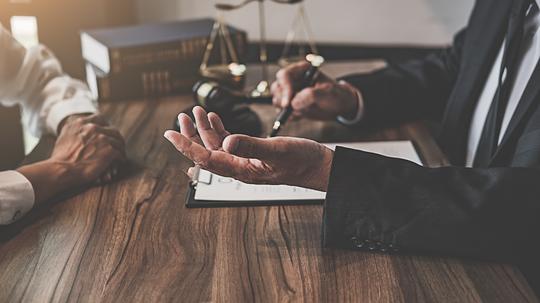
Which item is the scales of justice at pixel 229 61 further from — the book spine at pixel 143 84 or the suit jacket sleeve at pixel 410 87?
the suit jacket sleeve at pixel 410 87

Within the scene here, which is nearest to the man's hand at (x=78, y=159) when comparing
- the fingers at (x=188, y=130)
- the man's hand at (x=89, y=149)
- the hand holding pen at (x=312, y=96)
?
the man's hand at (x=89, y=149)

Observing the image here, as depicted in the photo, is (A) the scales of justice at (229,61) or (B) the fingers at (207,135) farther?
(A) the scales of justice at (229,61)

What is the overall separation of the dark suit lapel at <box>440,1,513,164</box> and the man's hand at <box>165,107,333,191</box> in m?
0.64

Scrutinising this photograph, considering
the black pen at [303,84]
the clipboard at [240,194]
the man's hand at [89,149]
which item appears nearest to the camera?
the clipboard at [240,194]

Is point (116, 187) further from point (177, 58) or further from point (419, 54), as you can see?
point (419, 54)

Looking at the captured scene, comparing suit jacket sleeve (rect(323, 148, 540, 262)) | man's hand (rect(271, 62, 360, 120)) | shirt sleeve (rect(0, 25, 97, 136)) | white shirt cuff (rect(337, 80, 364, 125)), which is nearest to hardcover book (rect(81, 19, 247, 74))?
shirt sleeve (rect(0, 25, 97, 136))

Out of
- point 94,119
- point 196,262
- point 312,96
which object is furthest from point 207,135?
point 312,96

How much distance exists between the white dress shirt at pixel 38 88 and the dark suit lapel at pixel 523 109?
825 mm

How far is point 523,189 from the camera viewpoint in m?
1.06

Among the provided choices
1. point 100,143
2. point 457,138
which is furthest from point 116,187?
Answer: point 457,138

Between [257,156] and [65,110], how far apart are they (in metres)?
0.66

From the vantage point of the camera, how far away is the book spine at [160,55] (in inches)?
68.2

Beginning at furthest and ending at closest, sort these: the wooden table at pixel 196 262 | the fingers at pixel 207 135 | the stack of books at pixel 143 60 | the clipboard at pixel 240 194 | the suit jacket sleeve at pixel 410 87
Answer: the stack of books at pixel 143 60 < the suit jacket sleeve at pixel 410 87 < the clipboard at pixel 240 194 < the fingers at pixel 207 135 < the wooden table at pixel 196 262

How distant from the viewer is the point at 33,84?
1617 millimetres
